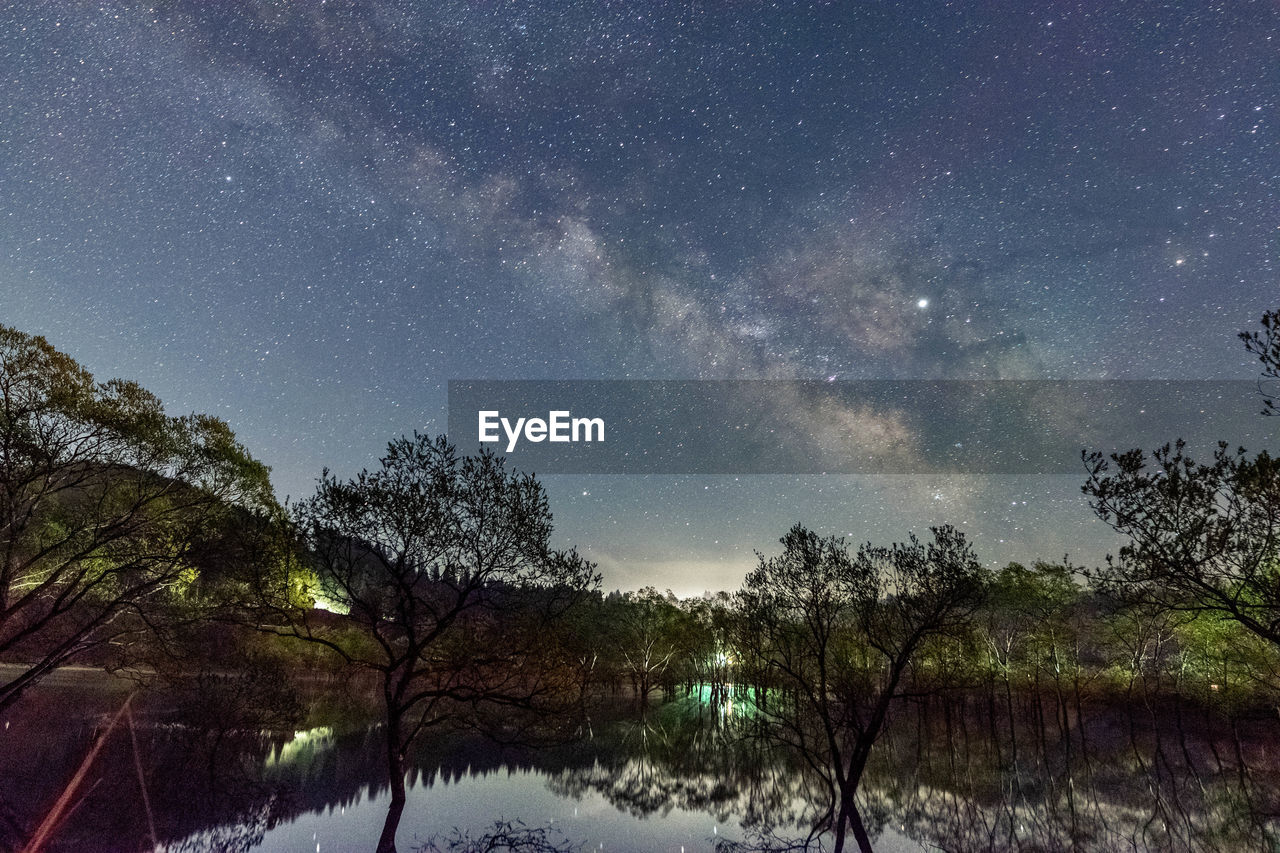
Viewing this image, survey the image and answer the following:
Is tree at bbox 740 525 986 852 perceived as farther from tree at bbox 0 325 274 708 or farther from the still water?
tree at bbox 0 325 274 708

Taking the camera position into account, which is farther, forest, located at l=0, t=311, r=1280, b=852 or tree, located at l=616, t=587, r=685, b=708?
tree, located at l=616, t=587, r=685, b=708

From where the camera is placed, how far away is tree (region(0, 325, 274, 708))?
69.7 feet

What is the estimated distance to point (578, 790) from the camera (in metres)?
30.4

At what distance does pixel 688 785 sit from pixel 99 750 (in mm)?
30245

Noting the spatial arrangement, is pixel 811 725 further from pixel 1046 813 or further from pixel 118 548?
pixel 118 548

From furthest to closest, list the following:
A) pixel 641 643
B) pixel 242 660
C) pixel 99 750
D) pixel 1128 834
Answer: pixel 641 643
pixel 242 660
pixel 99 750
pixel 1128 834

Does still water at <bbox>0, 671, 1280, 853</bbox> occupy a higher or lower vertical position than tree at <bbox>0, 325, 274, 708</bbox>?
lower

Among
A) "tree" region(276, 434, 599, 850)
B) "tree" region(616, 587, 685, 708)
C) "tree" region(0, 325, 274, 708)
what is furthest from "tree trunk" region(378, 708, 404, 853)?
"tree" region(616, 587, 685, 708)

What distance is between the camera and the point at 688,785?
106 feet

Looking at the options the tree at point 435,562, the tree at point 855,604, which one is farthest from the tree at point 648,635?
the tree at point 435,562

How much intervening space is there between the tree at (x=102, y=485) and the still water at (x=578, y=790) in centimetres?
683

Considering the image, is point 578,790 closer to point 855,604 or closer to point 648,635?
point 855,604

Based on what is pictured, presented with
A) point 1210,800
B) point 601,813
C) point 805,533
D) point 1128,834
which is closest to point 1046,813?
point 1128,834

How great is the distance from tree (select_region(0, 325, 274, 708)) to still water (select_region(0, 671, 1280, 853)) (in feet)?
22.4
